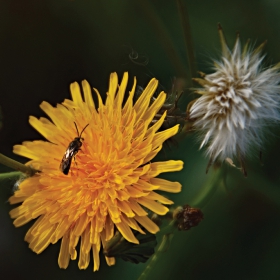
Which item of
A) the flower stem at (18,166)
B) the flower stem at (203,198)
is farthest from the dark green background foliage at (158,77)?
the flower stem at (18,166)

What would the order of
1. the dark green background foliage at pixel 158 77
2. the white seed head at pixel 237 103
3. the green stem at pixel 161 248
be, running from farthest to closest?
1. the dark green background foliage at pixel 158 77
2. the green stem at pixel 161 248
3. the white seed head at pixel 237 103

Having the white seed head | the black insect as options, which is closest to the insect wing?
the black insect

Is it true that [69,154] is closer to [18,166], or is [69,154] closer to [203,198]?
Answer: [18,166]

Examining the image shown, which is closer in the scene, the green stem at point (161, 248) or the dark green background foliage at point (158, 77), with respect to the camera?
the green stem at point (161, 248)

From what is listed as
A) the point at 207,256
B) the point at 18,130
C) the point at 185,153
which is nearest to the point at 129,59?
the point at 185,153

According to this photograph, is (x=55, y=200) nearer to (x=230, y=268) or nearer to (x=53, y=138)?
(x=53, y=138)

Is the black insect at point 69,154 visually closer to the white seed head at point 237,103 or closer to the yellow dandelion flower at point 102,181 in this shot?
the yellow dandelion flower at point 102,181

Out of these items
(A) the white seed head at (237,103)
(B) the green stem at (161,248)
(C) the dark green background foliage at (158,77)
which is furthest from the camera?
(C) the dark green background foliage at (158,77)
